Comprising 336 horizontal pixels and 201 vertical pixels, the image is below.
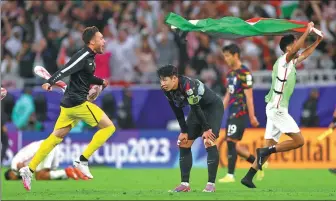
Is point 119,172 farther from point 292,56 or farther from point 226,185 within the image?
point 292,56


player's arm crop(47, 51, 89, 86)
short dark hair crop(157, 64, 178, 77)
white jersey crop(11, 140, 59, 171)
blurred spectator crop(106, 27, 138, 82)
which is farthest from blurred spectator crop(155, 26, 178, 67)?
short dark hair crop(157, 64, 178, 77)

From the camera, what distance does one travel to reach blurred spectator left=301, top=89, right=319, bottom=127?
24.8 m

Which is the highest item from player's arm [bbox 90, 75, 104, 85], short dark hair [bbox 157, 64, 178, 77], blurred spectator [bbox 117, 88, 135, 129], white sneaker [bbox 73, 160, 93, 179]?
short dark hair [bbox 157, 64, 178, 77]

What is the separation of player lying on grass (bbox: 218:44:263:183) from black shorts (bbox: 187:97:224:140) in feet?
12.5

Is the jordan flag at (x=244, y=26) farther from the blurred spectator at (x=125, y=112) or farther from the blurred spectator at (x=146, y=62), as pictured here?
the blurred spectator at (x=146, y=62)

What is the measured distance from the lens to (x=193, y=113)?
572 inches

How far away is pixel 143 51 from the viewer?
2678 centimetres

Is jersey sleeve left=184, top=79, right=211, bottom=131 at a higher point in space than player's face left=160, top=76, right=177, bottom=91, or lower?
lower

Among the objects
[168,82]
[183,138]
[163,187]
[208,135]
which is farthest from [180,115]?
[163,187]

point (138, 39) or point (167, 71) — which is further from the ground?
point (138, 39)

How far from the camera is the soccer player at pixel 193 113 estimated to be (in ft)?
45.4

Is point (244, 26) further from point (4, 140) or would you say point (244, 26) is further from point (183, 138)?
point (4, 140)

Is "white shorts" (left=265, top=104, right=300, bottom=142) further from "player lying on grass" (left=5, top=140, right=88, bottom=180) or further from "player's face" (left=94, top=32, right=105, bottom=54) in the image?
"player lying on grass" (left=5, top=140, right=88, bottom=180)

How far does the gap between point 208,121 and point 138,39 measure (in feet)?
42.3
